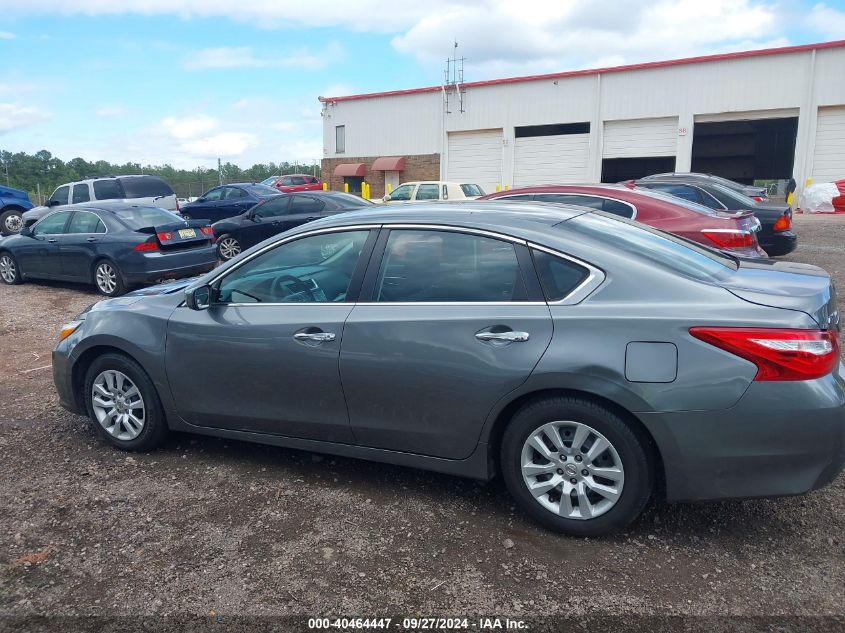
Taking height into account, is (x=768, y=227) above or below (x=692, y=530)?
above

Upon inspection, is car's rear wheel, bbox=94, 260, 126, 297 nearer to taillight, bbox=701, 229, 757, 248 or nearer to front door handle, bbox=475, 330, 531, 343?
taillight, bbox=701, 229, 757, 248

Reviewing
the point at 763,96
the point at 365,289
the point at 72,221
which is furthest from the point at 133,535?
the point at 763,96

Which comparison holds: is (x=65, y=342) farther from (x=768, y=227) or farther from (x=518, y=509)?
(x=768, y=227)

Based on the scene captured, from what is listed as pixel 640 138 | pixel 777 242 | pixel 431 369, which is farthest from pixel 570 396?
pixel 640 138

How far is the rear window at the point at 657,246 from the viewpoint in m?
3.50

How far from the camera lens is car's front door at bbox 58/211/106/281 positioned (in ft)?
35.2

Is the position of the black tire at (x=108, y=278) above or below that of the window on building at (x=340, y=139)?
below

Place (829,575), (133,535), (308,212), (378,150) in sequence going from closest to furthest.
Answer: (829,575)
(133,535)
(308,212)
(378,150)

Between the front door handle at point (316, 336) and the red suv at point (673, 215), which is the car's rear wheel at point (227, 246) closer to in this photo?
the red suv at point (673, 215)

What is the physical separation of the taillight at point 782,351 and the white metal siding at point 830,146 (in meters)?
30.2

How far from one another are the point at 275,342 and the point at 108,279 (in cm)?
780

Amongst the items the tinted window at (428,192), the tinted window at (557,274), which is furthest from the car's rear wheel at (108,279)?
the tinted window at (428,192)

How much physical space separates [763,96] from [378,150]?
2034cm

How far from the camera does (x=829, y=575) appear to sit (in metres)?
3.09
